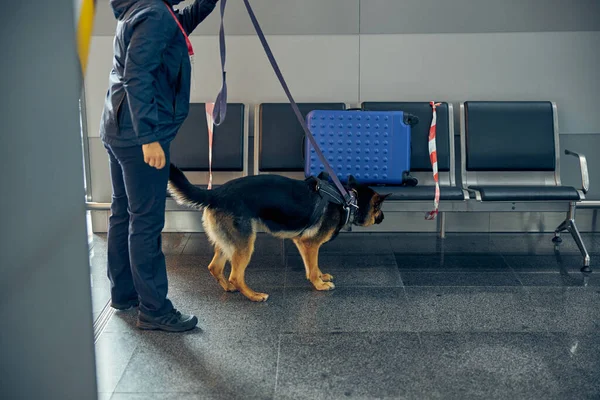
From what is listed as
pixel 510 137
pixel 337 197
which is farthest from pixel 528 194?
pixel 337 197

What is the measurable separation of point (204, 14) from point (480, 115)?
8.02 ft

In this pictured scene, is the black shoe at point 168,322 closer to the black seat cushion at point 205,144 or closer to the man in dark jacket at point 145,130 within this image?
the man in dark jacket at point 145,130

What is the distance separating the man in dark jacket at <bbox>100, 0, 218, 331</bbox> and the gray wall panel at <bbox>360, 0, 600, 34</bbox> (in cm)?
202

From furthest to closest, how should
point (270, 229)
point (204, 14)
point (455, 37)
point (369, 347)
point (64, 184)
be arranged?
point (455, 37) < point (270, 229) < point (204, 14) < point (369, 347) < point (64, 184)

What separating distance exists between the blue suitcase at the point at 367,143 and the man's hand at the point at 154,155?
173cm

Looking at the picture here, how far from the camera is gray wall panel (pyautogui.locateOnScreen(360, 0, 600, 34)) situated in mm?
5328

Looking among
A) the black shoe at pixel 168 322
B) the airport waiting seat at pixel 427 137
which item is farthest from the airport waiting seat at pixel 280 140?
the black shoe at pixel 168 322

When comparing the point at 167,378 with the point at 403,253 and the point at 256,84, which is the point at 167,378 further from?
the point at 256,84

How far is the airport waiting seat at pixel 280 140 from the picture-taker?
5211 mm

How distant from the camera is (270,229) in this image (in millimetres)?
4148

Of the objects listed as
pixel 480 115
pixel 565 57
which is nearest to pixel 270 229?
pixel 480 115

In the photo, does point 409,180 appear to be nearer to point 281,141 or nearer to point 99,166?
point 281,141

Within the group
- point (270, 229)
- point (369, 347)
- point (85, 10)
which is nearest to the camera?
point (369, 347)

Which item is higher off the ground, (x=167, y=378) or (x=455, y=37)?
(x=455, y=37)
